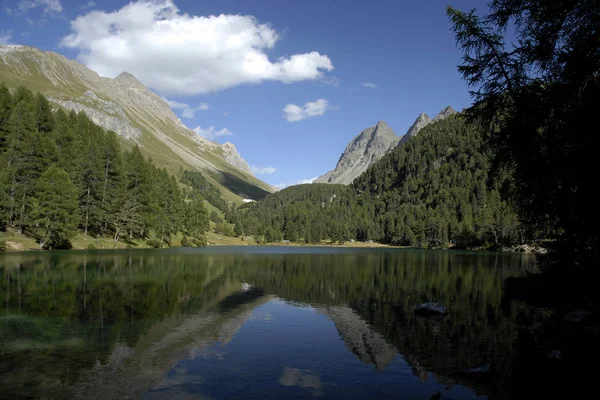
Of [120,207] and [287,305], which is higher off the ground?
[120,207]

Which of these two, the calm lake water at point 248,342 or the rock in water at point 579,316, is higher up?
the rock in water at point 579,316

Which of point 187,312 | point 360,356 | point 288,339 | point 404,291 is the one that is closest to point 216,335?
point 288,339

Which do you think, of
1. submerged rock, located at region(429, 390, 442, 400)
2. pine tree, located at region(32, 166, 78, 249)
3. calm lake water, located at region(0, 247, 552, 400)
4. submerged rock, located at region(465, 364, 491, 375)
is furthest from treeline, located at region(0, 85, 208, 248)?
submerged rock, located at region(465, 364, 491, 375)

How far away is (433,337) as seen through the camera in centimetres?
2520

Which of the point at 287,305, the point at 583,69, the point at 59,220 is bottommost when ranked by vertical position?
the point at 287,305

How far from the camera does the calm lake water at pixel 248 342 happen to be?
16.3 meters

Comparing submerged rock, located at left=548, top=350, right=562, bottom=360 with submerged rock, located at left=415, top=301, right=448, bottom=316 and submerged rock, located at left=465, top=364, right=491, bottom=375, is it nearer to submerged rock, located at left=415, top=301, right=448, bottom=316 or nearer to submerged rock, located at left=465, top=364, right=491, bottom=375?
submerged rock, located at left=465, top=364, right=491, bottom=375

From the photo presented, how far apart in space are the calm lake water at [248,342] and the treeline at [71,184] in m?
45.7

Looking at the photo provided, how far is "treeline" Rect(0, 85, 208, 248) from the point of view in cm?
8281

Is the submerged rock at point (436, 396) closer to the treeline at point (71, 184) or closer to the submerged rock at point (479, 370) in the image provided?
the submerged rock at point (479, 370)

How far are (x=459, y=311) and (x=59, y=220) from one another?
278 feet

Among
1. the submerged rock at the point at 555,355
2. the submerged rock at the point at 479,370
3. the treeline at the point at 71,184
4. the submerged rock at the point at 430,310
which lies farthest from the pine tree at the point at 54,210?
the submerged rock at the point at 555,355

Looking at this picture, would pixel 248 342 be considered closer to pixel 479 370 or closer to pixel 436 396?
pixel 436 396

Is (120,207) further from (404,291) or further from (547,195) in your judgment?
(547,195)
